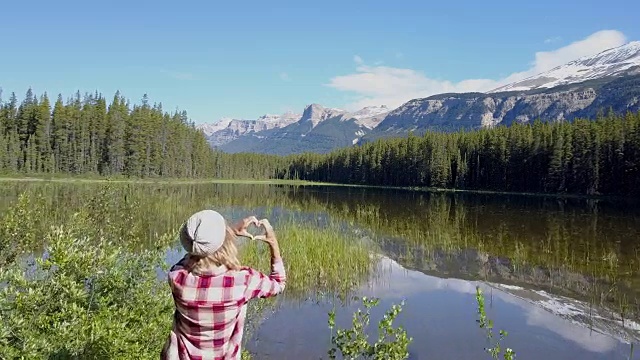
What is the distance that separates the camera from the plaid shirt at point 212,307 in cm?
385

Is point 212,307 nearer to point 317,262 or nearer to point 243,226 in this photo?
point 243,226

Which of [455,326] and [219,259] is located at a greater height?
[219,259]

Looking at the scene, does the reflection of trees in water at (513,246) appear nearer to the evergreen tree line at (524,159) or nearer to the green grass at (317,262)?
the green grass at (317,262)

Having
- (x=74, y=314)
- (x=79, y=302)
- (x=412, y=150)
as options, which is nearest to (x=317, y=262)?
(x=79, y=302)

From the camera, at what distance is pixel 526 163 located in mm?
100125

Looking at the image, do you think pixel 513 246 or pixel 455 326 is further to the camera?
pixel 513 246

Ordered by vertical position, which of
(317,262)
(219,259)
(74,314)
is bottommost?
(317,262)

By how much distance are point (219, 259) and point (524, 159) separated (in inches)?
4182

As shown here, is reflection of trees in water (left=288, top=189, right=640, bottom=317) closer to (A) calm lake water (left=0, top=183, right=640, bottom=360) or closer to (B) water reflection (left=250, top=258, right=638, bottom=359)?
(A) calm lake water (left=0, top=183, right=640, bottom=360)

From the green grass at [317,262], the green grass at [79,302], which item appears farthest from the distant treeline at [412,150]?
the green grass at [79,302]

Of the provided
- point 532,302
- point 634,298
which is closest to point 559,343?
point 532,302

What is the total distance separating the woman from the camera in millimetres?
3717

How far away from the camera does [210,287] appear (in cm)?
383

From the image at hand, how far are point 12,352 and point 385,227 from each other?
2869 centimetres
